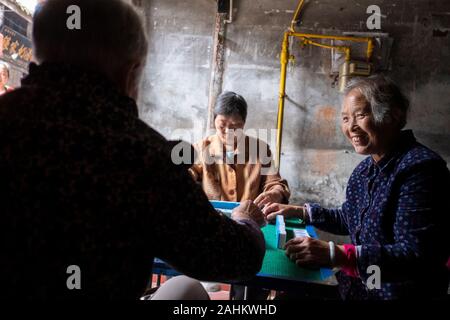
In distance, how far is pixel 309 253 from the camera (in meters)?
1.40

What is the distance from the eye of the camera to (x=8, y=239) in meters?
0.78

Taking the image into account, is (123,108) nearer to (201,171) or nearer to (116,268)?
(116,268)

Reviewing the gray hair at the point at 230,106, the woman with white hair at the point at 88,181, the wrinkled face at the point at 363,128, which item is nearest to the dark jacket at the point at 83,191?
the woman with white hair at the point at 88,181

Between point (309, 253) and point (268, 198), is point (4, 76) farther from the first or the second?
point (309, 253)

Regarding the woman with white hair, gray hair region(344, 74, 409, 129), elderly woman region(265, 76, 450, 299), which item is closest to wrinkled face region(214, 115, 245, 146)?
elderly woman region(265, 76, 450, 299)

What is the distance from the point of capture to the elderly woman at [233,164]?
2842mm

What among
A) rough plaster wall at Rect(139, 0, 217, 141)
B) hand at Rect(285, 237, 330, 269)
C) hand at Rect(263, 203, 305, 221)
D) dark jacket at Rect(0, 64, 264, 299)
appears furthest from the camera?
rough plaster wall at Rect(139, 0, 217, 141)

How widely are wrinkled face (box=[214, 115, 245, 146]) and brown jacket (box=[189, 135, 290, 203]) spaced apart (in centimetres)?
7

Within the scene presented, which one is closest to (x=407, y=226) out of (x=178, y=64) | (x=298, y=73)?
(x=298, y=73)

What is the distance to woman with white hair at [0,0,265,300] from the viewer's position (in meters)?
0.77

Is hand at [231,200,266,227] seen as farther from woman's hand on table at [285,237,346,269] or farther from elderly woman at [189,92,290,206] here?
elderly woman at [189,92,290,206]

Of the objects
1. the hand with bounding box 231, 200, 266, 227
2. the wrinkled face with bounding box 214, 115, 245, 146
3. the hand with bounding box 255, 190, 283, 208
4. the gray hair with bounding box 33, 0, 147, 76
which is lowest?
the hand with bounding box 231, 200, 266, 227

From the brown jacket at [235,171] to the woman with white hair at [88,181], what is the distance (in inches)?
77.0

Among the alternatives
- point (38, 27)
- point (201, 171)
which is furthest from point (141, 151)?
point (201, 171)
